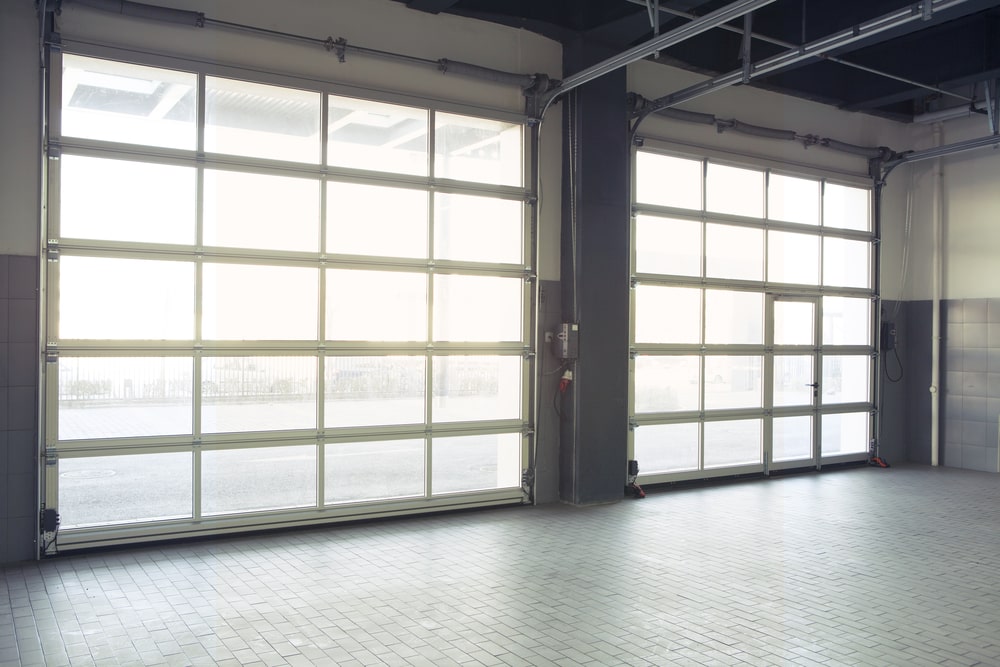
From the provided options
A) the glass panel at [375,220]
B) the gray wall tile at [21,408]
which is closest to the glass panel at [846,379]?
the glass panel at [375,220]

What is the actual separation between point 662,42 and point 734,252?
376 centimetres

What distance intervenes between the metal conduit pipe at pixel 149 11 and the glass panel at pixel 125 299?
1.88 meters

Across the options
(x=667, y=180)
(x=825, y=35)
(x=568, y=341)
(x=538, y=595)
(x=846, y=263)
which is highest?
(x=825, y=35)

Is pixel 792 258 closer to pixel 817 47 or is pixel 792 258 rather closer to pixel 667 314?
pixel 667 314

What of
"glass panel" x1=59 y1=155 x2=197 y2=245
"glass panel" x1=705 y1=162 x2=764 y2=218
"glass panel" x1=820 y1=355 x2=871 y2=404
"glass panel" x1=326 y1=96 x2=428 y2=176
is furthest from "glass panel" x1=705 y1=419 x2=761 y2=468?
"glass panel" x1=59 y1=155 x2=197 y2=245

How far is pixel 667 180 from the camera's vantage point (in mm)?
8820

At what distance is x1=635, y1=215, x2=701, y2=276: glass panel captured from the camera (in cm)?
862

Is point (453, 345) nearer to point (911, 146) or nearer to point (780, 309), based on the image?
point (780, 309)

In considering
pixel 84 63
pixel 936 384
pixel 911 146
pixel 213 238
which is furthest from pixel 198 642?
pixel 911 146

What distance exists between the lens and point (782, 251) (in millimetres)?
9883

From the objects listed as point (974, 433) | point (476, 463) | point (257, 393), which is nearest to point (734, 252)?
point (476, 463)

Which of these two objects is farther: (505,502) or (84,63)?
(505,502)

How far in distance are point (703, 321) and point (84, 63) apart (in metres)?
6.72

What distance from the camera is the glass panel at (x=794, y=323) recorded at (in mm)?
9836
